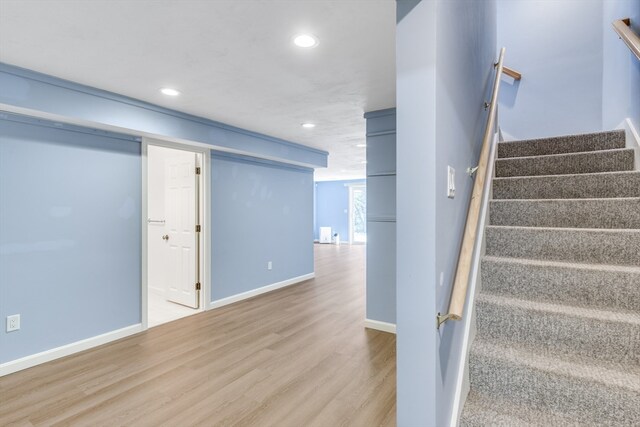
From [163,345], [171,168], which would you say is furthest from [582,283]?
Answer: [171,168]

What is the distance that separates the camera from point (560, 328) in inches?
58.4

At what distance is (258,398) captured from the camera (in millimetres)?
2178

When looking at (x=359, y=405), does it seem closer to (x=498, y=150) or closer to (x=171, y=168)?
(x=498, y=150)

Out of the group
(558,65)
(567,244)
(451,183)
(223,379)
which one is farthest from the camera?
(558,65)

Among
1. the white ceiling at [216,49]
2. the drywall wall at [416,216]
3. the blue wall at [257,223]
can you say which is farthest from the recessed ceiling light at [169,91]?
the drywall wall at [416,216]

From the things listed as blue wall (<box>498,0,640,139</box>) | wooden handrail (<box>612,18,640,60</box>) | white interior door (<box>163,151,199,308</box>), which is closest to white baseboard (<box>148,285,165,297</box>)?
white interior door (<box>163,151,199,308</box>)

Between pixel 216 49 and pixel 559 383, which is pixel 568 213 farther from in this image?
pixel 216 49

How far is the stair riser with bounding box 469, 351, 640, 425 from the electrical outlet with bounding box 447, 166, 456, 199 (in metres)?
0.80

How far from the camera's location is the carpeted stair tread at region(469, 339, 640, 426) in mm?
1222

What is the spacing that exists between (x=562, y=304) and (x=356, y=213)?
989 centimetres

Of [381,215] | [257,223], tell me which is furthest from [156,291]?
[381,215]

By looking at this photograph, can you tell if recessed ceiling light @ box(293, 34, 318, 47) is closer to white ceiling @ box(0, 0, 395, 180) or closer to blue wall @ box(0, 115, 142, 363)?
white ceiling @ box(0, 0, 395, 180)

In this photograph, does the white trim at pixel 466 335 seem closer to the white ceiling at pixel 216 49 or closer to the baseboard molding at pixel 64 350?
the white ceiling at pixel 216 49

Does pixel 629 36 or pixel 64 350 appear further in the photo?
pixel 64 350
